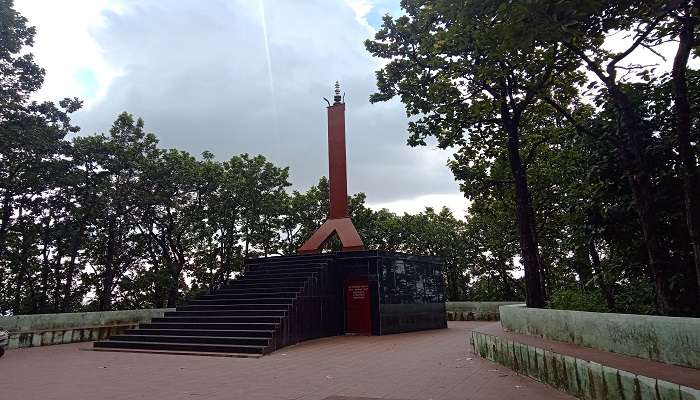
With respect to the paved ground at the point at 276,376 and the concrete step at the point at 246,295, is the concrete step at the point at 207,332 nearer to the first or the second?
the paved ground at the point at 276,376

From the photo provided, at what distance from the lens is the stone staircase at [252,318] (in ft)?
40.1

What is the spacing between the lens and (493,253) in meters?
31.6

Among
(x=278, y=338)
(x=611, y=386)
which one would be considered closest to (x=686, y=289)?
(x=611, y=386)

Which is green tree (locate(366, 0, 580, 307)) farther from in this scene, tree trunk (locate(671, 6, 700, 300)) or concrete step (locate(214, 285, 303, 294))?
concrete step (locate(214, 285, 303, 294))

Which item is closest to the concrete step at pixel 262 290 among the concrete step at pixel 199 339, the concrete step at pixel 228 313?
the concrete step at pixel 228 313

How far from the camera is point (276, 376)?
327 inches

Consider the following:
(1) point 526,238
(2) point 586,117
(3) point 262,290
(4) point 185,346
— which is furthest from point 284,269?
(2) point 586,117

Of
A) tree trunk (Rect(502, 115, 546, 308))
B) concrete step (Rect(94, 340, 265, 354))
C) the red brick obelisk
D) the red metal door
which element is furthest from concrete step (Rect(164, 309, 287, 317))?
tree trunk (Rect(502, 115, 546, 308))

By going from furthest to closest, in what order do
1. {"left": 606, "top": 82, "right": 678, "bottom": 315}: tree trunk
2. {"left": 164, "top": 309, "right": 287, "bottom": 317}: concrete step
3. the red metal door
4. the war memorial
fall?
1. the red metal door
2. {"left": 164, "top": 309, "right": 287, "bottom": 317}: concrete step
3. the war memorial
4. {"left": 606, "top": 82, "right": 678, "bottom": 315}: tree trunk

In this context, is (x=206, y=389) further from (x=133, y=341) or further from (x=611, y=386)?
(x=133, y=341)

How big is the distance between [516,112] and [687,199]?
23.1 feet

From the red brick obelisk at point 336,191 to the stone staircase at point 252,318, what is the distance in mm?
1116

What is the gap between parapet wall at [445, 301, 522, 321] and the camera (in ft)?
81.5

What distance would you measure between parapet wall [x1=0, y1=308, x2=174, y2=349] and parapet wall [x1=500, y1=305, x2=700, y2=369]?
14880 mm
